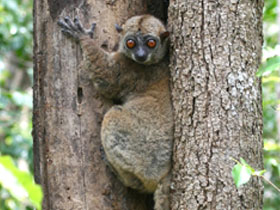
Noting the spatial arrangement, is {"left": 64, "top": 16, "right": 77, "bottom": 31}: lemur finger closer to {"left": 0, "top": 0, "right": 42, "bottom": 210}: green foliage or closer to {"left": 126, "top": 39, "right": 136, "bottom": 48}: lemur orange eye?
{"left": 126, "top": 39, "right": 136, "bottom": 48}: lemur orange eye

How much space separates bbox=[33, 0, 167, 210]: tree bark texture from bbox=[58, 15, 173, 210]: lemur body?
111mm

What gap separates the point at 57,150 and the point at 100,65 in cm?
95

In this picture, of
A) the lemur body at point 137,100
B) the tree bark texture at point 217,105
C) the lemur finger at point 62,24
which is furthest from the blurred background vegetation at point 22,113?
the lemur finger at point 62,24

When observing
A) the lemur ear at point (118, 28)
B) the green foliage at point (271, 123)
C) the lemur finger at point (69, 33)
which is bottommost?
the green foliage at point (271, 123)

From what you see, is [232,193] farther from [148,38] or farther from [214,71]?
[148,38]

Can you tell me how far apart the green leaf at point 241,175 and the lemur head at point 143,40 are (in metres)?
1.99

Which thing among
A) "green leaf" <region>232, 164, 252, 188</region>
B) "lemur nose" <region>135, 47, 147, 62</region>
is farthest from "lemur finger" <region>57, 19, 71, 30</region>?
"green leaf" <region>232, 164, 252, 188</region>

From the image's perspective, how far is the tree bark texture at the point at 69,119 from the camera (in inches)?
146

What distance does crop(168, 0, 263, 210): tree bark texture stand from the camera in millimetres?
3141

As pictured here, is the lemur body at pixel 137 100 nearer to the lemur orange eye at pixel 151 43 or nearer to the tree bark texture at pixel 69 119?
the lemur orange eye at pixel 151 43

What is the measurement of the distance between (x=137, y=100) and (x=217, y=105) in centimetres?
109

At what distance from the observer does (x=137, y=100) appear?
4.05 m

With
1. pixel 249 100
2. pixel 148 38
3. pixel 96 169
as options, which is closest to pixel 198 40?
pixel 249 100

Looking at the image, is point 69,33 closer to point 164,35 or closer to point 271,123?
point 164,35
